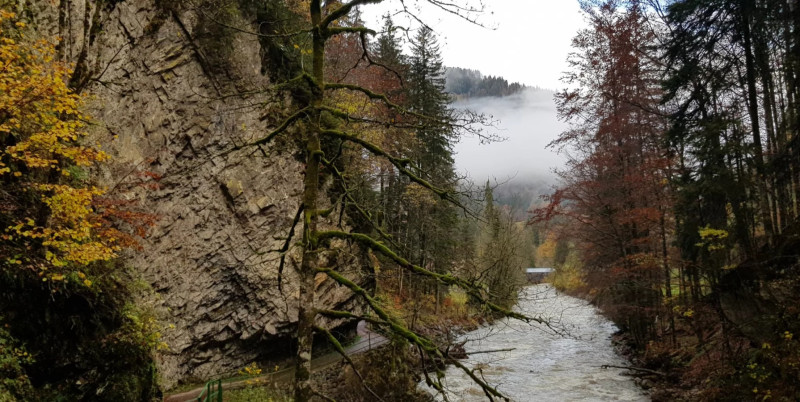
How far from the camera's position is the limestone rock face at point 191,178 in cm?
927

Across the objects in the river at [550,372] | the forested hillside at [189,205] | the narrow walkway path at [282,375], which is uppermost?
the forested hillside at [189,205]

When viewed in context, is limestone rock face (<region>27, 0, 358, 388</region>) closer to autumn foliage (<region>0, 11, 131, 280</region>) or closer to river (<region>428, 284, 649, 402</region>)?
autumn foliage (<region>0, 11, 131, 280</region>)

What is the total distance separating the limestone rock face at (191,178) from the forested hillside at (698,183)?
8.79 m

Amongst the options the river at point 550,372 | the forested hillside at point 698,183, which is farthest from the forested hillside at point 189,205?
the forested hillside at point 698,183

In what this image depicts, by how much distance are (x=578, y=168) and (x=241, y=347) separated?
13594 mm

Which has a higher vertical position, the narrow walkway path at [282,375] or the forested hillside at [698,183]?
the forested hillside at [698,183]

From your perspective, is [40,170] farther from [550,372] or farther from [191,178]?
[550,372]

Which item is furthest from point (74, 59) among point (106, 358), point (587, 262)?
point (587, 262)

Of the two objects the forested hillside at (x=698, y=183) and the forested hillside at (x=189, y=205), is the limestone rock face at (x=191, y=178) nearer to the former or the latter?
the forested hillside at (x=189, y=205)

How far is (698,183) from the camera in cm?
1158

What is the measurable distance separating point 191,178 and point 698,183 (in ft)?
43.4

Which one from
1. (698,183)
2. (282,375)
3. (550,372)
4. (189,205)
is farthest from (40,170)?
(550,372)

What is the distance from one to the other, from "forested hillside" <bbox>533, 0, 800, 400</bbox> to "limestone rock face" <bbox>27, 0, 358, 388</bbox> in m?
8.79

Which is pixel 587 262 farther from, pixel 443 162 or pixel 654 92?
pixel 443 162
